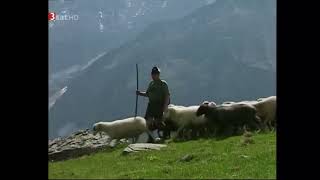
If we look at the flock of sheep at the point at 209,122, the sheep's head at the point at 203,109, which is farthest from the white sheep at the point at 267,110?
the sheep's head at the point at 203,109

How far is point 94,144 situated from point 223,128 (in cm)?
299

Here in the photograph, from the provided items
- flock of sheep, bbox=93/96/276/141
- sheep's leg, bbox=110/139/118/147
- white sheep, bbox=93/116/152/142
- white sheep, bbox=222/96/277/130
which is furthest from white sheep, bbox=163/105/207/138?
Answer: sheep's leg, bbox=110/139/118/147

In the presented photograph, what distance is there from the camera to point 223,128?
1228 cm

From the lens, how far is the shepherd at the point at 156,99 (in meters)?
12.8

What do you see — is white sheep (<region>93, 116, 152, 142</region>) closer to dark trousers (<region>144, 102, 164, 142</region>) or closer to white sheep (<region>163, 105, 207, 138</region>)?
dark trousers (<region>144, 102, 164, 142</region>)

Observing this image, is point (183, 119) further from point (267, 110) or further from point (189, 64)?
point (189, 64)

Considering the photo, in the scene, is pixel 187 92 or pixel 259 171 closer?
pixel 259 171

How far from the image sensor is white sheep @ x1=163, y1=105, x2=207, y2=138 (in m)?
13.0

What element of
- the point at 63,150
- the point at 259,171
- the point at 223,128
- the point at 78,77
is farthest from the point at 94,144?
the point at 78,77

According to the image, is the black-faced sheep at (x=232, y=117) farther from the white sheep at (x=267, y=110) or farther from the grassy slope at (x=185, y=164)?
the grassy slope at (x=185, y=164)

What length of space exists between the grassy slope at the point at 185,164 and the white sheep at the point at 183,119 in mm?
2512
